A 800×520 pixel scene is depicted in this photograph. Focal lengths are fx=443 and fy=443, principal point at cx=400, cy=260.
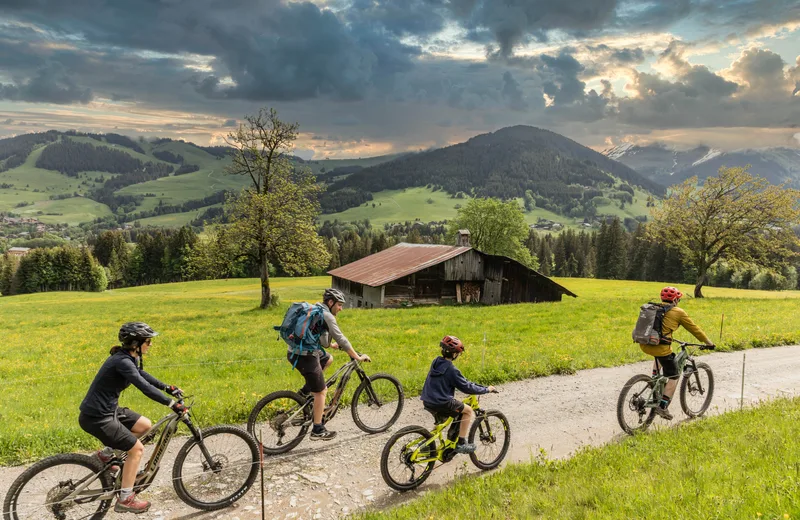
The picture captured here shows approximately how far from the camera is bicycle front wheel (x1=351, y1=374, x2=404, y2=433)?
934 centimetres

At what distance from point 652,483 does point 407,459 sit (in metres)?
3.60

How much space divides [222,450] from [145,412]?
4560 mm

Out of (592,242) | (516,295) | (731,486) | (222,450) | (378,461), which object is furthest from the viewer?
(592,242)

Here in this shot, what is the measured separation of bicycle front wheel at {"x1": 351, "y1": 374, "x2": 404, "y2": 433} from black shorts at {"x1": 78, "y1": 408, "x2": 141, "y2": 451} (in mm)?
4216

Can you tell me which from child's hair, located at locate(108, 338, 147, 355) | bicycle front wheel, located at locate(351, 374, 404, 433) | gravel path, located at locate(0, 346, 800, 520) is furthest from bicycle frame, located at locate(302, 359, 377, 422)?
child's hair, located at locate(108, 338, 147, 355)

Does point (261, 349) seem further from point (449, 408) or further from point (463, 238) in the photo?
point (463, 238)

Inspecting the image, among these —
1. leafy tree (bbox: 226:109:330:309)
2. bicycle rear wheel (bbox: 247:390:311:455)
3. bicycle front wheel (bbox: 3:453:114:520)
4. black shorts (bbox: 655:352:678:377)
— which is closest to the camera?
bicycle front wheel (bbox: 3:453:114:520)

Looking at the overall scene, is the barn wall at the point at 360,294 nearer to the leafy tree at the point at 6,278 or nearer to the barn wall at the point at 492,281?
the barn wall at the point at 492,281

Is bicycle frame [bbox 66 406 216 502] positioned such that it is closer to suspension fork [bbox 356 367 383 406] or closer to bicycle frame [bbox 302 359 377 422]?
bicycle frame [bbox 302 359 377 422]

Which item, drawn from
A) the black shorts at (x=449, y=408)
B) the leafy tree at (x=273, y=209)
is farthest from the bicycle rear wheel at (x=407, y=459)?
the leafy tree at (x=273, y=209)

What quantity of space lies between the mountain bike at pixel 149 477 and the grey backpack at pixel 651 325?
25.5 feet

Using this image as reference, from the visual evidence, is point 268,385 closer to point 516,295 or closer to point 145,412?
point 145,412

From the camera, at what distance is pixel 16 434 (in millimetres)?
8594

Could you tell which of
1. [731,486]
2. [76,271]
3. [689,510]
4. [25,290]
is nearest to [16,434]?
[689,510]
